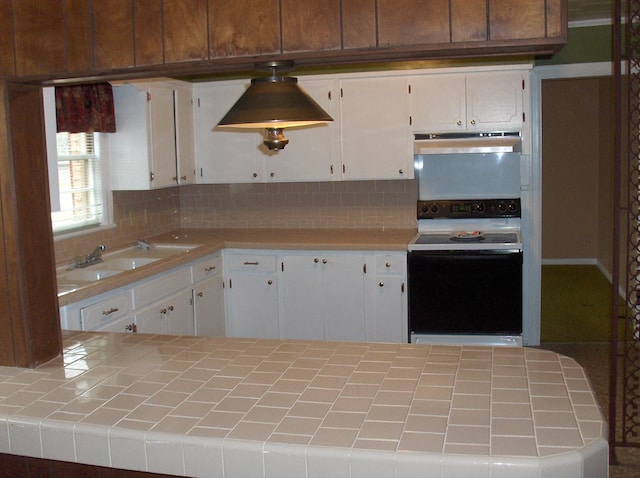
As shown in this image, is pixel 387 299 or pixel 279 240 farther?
pixel 279 240

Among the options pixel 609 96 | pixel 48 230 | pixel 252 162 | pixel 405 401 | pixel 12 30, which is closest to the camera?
pixel 405 401

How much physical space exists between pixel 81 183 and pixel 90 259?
53 centimetres

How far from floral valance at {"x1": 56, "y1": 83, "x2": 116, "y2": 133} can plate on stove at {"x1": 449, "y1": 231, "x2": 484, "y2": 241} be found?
2.38 metres

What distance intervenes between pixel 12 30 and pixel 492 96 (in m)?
3.52

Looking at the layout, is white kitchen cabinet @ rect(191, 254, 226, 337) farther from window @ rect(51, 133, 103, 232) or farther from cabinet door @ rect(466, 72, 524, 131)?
cabinet door @ rect(466, 72, 524, 131)

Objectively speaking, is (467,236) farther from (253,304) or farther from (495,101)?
(253,304)

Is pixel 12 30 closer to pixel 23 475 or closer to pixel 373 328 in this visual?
pixel 23 475

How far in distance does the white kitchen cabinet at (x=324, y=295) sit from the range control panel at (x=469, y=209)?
848mm

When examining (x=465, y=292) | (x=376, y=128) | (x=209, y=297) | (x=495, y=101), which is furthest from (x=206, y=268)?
(x=495, y=101)

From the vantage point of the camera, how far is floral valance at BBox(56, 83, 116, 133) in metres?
4.20

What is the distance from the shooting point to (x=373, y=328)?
497 centimetres

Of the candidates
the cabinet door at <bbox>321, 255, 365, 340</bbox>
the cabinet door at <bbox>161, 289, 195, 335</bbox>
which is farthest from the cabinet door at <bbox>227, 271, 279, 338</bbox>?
the cabinet door at <bbox>161, 289, 195, 335</bbox>

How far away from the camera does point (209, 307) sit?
4961 mm

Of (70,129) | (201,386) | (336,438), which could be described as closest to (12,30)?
(201,386)
